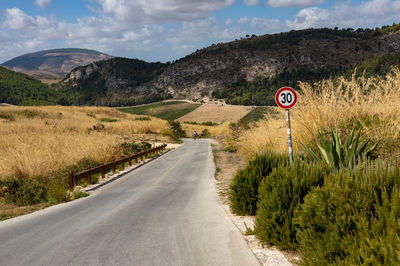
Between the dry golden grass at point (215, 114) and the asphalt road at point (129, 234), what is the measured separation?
107 m

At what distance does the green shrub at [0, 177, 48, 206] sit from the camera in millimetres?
11273

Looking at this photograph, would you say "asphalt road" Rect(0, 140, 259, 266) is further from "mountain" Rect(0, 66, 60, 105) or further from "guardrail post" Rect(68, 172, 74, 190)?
"mountain" Rect(0, 66, 60, 105)

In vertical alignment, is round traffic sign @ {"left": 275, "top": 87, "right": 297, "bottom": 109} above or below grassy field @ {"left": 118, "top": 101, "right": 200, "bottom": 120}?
below

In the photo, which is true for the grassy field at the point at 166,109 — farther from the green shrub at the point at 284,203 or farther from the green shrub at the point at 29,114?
the green shrub at the point at 284,203

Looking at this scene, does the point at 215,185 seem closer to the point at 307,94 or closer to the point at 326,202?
the point at 307,94

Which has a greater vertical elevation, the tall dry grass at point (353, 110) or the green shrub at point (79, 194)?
the tall dry grass at point (353, 110)

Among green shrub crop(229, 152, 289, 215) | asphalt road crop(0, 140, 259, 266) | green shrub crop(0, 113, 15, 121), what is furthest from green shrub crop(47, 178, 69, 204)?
green shrub crop(0, 113, 15, 121)

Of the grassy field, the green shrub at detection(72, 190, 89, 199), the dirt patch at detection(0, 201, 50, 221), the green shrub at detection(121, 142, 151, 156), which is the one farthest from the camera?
the grassy field

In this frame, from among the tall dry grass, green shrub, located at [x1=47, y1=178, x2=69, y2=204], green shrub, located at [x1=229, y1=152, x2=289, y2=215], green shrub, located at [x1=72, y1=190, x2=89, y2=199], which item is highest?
the tall dry grass

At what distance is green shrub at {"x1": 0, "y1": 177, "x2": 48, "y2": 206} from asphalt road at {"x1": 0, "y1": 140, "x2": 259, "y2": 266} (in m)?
1.80

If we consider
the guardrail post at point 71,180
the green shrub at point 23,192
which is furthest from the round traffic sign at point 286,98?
the green shrub at point 23,192

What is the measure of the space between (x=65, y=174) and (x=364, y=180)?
1280 cm

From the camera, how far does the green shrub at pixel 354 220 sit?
3.08 m

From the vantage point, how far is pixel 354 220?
3611 mm
